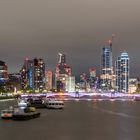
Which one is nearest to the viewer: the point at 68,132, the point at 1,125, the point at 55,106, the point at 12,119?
the point at 68,132

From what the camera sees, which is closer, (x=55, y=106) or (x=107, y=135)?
(x=107, y=135)

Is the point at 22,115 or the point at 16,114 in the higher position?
the point at 16,114

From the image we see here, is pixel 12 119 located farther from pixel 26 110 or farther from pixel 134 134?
pixel 134 134

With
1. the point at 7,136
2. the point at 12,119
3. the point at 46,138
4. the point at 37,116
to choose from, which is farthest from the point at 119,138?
the point at 37,116

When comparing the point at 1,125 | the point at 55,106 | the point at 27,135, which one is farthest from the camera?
the point at 55,106

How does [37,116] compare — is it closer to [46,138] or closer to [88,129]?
[88,129]

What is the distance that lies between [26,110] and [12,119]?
868 centimetres

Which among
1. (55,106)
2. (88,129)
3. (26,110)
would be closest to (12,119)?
(26,110)

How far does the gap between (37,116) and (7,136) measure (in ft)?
107

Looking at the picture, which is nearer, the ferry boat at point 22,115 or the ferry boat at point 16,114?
the ferry boat at point 16,114

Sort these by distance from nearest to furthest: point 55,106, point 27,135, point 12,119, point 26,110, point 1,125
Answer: point 27,135
point 1,125
point 12,119
point 26,110
point 55,106

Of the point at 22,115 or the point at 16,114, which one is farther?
the point at 22,115

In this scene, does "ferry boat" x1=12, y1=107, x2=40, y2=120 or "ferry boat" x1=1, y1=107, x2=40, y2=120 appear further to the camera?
"ferry boat" x1=12, y1=107, x2=40, y2=120

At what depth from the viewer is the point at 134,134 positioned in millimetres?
59469
